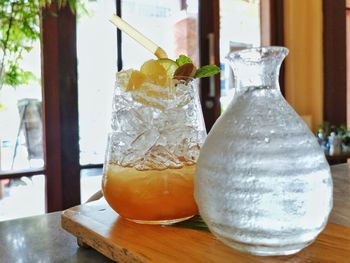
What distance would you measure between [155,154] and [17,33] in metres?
1.79

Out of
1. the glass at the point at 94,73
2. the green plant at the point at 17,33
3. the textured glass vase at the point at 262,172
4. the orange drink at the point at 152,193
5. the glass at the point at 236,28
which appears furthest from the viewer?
the glass at the point at 236,28

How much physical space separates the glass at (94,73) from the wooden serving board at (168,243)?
5.71ft

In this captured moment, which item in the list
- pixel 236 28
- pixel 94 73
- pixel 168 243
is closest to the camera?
pixel 168 243

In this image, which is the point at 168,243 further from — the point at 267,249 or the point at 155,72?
the point at 155,72

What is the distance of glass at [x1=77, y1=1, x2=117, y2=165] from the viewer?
7.57ft

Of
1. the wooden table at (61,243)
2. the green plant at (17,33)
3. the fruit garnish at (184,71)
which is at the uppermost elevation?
the green plant at (17,33)

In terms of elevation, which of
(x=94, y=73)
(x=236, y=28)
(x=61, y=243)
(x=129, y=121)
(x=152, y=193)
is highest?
(x=236, y=28)

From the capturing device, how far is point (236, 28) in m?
2.97

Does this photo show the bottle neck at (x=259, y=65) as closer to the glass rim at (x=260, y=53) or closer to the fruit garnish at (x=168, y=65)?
the glass rim at (x=260, y=53)

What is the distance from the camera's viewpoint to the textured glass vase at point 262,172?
0.39m

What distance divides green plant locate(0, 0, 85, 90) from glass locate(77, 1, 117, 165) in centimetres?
17

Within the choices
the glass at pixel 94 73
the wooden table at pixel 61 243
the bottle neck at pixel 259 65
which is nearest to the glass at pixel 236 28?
the glass at pixel 94 73

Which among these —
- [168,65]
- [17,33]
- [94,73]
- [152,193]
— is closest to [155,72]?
[168,65]

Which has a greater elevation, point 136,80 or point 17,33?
point 17,33
